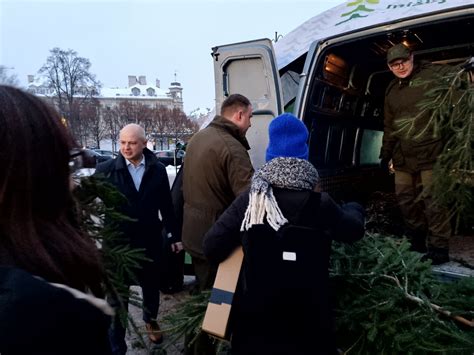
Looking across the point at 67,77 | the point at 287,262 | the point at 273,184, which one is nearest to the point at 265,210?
the point at 273,184

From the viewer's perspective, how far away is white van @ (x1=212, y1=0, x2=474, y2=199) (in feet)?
13.5

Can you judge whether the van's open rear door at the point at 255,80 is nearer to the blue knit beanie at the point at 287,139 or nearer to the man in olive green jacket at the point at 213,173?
the man in olive green jacket at the point at 213,173

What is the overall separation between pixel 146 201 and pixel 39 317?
2.77 m

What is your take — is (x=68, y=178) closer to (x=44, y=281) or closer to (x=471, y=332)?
(x=44, y=281)

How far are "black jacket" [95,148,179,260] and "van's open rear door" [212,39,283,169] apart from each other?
3.44ft

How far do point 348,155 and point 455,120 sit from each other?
4.39 meters

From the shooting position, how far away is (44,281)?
1.05m

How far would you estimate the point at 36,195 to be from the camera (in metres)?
1.17

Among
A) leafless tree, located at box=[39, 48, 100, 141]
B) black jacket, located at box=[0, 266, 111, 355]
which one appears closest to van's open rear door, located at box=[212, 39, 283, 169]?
black jacket, located at box=[0, 266, 111, 355]

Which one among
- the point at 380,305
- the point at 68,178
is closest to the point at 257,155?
the point at 380,305

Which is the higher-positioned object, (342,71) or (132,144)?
(342,71)

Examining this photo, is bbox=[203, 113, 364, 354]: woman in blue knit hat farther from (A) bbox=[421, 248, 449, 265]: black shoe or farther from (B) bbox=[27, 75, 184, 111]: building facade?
(B) bbox=[27, 75, 184, 111]: building facade

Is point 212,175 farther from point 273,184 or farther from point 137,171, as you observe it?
point 273,184

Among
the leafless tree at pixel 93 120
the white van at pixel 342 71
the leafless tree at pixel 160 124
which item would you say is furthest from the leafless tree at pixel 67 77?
the white van at pixel 342 71
